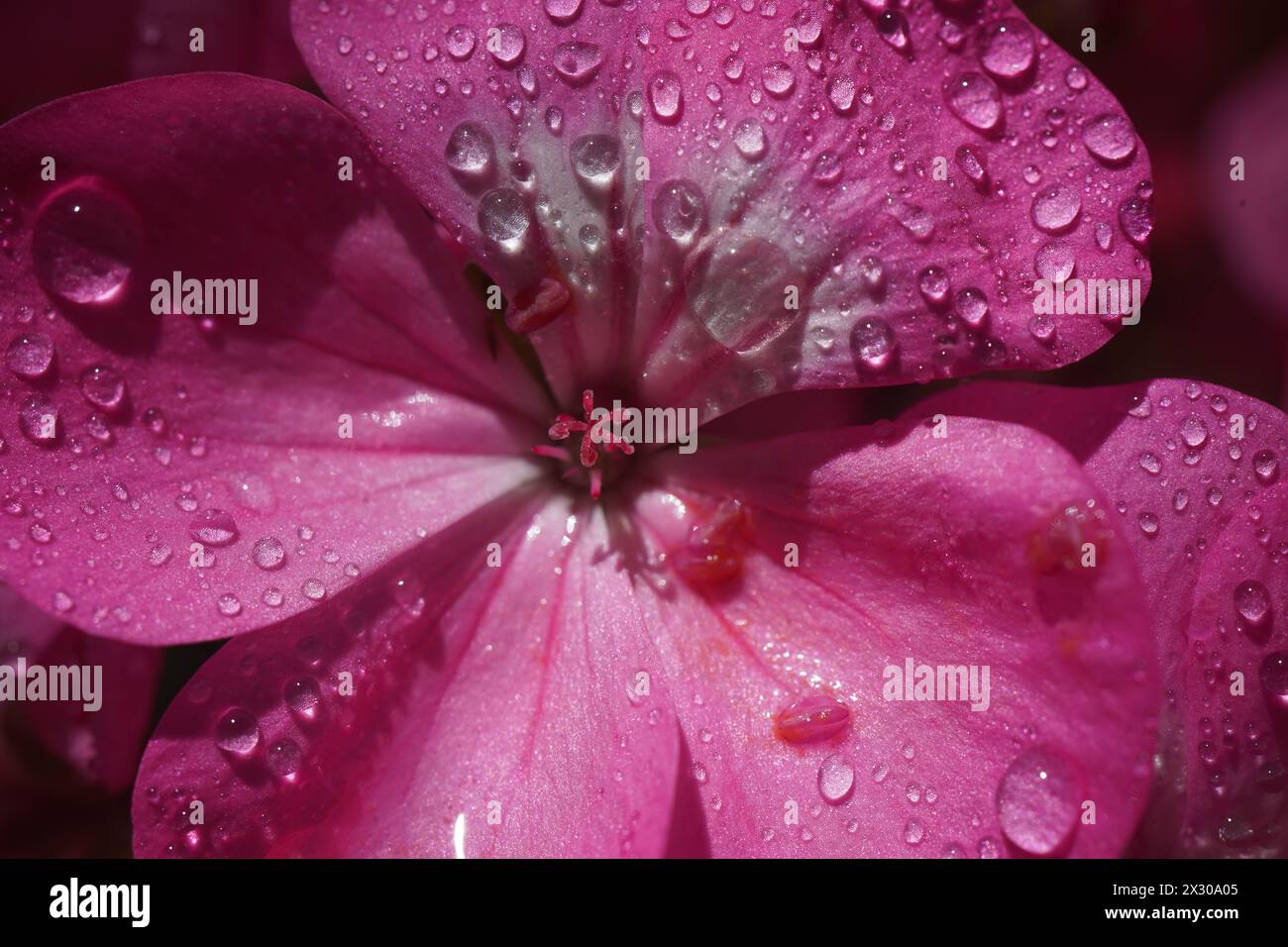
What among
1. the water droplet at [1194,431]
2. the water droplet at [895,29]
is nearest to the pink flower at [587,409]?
the water droplet at [895,29]

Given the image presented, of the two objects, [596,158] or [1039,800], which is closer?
[1039,800]

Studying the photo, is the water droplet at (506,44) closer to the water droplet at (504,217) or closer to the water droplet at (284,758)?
the water droplet at (504,217)

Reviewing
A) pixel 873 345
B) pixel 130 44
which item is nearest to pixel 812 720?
pixel 873 345

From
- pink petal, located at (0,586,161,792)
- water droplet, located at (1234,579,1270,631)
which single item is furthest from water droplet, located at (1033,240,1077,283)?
pink petal, located at (0,586,161,792)

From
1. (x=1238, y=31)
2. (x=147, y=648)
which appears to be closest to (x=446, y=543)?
(x=147, y=648)

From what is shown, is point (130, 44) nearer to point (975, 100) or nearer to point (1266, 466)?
point (975, 100)

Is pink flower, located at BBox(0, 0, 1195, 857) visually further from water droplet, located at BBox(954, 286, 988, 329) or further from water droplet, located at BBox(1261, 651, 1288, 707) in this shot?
water droplet, located at BBox(1261, 651, 1288, 707)
